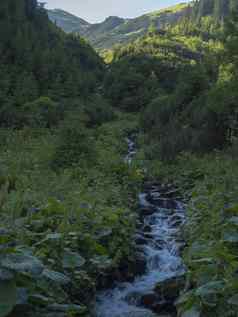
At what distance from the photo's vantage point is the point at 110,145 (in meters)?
21.5

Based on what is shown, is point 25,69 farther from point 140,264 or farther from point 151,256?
point 140,264

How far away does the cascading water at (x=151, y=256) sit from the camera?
6.20 m

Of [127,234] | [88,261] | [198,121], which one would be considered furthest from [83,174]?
[198,121]

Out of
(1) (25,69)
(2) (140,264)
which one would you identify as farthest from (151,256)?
(1) (25,69)

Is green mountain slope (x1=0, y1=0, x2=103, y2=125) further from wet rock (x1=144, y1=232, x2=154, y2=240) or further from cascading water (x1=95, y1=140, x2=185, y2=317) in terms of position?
wet rock (x1=144, y1=232, x2=154, y2=240)

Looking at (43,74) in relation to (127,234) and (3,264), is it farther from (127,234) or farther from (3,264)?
(3,264)

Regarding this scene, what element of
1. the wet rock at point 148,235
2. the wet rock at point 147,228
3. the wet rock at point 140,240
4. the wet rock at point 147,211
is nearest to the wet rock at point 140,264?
the wet rock at point 140,240

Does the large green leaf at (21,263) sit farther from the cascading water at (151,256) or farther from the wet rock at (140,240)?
the wet rock at (140,240)

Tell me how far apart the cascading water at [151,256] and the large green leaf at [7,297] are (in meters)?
3.31

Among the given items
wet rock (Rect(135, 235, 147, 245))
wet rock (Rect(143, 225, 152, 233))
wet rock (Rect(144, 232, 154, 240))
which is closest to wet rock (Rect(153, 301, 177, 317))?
wet rock (Rect(135, 235, 147, 245))

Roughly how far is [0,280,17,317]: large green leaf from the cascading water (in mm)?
3307

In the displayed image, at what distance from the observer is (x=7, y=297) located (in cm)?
270

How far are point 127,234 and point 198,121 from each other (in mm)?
11876

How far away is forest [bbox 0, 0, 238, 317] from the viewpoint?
3695mm
